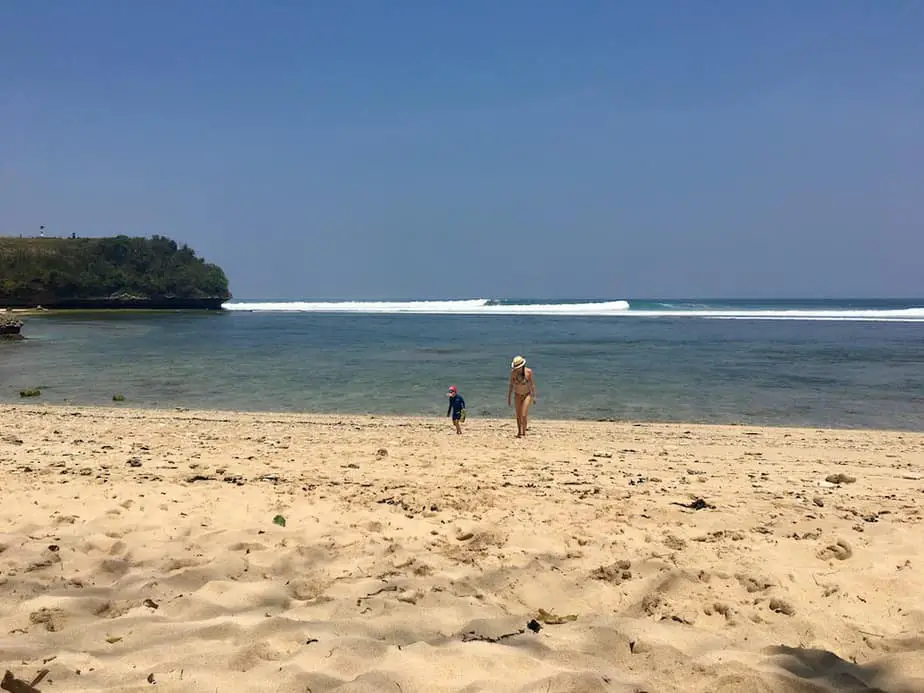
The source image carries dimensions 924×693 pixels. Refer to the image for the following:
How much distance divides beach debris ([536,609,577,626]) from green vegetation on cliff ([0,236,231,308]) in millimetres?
111862

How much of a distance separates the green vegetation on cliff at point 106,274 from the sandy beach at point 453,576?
108836 mm

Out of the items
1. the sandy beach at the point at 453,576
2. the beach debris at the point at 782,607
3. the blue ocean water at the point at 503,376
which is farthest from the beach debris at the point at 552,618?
the blue ocean water at the point at 503,376

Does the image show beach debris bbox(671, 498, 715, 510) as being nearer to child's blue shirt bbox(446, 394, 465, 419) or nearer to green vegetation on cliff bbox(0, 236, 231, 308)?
child's blue shirt bbox(446, 394, 465, 419)

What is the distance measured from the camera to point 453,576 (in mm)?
4211

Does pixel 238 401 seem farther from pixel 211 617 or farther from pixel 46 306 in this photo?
pixel 46 306

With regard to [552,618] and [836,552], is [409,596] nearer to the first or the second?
[552,618]

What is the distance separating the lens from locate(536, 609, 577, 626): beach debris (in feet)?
12.0

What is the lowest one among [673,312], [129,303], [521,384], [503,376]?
[503,376]

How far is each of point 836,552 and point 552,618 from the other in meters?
2.40

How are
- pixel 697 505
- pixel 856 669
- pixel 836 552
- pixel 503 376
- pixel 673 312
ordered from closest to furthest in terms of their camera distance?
pixel 856 669 → pixel 836 552 → pixel 697 505 → pixel 503 376 → pixel 673 312

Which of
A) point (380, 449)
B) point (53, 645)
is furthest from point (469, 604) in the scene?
point (380, 449)

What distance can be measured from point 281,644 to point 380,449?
5690 millimetres

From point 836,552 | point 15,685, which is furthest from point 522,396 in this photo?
point 15,685

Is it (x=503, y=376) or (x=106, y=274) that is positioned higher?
(x=106, y=274)
